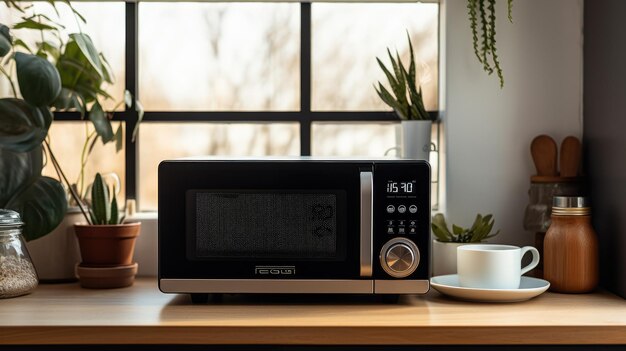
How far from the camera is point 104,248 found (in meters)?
1.74

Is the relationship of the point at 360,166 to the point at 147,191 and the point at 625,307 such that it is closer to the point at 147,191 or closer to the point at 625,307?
the point at 625,307

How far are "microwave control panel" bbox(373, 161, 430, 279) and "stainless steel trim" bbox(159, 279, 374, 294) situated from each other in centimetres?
5

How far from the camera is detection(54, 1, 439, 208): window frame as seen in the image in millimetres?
2029

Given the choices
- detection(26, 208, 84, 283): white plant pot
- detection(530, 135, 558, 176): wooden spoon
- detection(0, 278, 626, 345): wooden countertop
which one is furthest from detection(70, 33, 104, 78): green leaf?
detection(530, 135, 558, 176): wooden spoon

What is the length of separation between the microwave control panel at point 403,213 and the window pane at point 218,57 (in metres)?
0.60

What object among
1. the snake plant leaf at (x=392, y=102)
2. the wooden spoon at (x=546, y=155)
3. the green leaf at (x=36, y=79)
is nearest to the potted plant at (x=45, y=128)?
the green leaf at (x=36, y=79)

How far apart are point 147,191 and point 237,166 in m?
0.59

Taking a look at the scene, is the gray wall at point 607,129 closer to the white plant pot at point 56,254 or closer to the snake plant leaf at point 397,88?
the snake plant leaf at point 397,88

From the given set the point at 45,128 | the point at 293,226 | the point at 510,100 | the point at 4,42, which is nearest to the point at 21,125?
the point at 45,128

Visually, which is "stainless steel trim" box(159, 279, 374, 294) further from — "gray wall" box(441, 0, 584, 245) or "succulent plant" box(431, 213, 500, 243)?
"gray wall" box(441, 0, 584, 245)

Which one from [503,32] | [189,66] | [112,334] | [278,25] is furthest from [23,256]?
[503,32]

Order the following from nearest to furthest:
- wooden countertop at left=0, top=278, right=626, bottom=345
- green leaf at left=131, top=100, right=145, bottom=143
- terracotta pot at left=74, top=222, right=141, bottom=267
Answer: wooden countertop at left=0, top=278, right=626, bottom=345 → terracotta pot at left=74, top=222, right=141, bottom=267 → green leaf at left=131, top=100, right=145, bottom=143

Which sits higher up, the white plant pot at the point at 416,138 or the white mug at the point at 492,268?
the white plant pot at the point at 416,138

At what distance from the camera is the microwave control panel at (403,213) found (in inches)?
59.9
